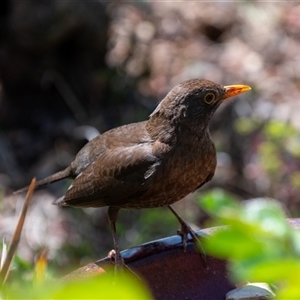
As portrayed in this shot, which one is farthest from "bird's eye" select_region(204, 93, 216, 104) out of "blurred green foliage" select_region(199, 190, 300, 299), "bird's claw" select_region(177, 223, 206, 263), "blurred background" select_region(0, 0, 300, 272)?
"blurred green foliage" select_region(199, 190, 300, 299)

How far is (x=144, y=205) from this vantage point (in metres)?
3.79

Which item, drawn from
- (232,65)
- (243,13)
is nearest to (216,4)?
(243,13)

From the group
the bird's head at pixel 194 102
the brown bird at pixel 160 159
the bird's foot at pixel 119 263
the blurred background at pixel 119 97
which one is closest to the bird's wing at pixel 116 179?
the brown bird at pixel 160 159

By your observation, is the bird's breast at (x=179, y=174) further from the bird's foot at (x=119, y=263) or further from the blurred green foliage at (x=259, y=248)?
the blurred green foliage at (x=259, y=248)

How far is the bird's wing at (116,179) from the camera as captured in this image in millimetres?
3730

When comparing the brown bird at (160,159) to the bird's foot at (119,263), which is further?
the brown bird at (160,159)

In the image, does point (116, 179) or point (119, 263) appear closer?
point (119, 263)

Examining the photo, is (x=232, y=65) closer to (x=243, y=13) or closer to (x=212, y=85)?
(x=243, y=13)

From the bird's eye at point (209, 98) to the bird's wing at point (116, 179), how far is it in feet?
1.47

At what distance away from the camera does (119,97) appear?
8.24 m

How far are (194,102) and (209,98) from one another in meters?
0.10

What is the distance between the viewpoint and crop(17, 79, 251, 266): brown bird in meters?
3.69

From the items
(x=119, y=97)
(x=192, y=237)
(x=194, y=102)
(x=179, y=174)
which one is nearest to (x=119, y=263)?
(x=192, y=237)

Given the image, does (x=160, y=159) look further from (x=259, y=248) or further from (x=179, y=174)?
(x=259, y=248)
